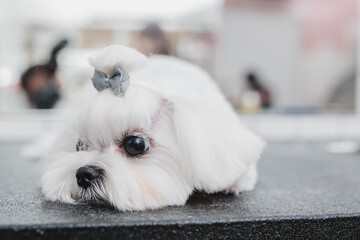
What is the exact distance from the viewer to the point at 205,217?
0.71m

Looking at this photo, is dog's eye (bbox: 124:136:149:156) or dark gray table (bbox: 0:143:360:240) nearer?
dark gray table (bbox: 0:143:360:240)

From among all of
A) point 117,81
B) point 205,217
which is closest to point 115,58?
point 117,81

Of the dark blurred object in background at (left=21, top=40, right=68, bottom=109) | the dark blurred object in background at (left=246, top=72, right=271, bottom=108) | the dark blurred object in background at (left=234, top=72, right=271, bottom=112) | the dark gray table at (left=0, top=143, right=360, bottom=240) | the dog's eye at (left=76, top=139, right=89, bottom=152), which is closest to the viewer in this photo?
the dark gray table at (left=0, top=143, right=360, bottom=240)

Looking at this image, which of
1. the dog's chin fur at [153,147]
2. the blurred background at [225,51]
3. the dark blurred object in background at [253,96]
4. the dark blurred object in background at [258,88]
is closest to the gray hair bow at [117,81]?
the dog's chin fur at [153,147]

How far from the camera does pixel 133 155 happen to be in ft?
2.79

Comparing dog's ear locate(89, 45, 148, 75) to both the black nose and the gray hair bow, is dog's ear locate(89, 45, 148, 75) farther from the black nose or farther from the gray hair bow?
the black nose

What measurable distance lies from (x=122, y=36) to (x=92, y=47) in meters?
0.23

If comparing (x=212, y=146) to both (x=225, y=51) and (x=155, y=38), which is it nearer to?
(x=155, y=38)

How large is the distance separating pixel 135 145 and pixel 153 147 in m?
0.04

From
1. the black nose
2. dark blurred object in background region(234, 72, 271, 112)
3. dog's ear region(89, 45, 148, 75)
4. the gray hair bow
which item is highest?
dog's ear region(89, 45, 148, 75)

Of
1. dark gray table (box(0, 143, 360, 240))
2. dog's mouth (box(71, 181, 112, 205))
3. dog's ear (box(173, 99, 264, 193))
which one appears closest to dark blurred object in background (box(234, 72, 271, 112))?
dark gray table (box(0, 143, 360, 240))

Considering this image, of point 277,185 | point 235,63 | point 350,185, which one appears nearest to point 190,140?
point 277,185

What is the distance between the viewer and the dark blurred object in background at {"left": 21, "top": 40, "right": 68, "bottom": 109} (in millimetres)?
2848

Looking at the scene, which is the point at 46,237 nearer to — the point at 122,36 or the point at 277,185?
the point at 277,185
